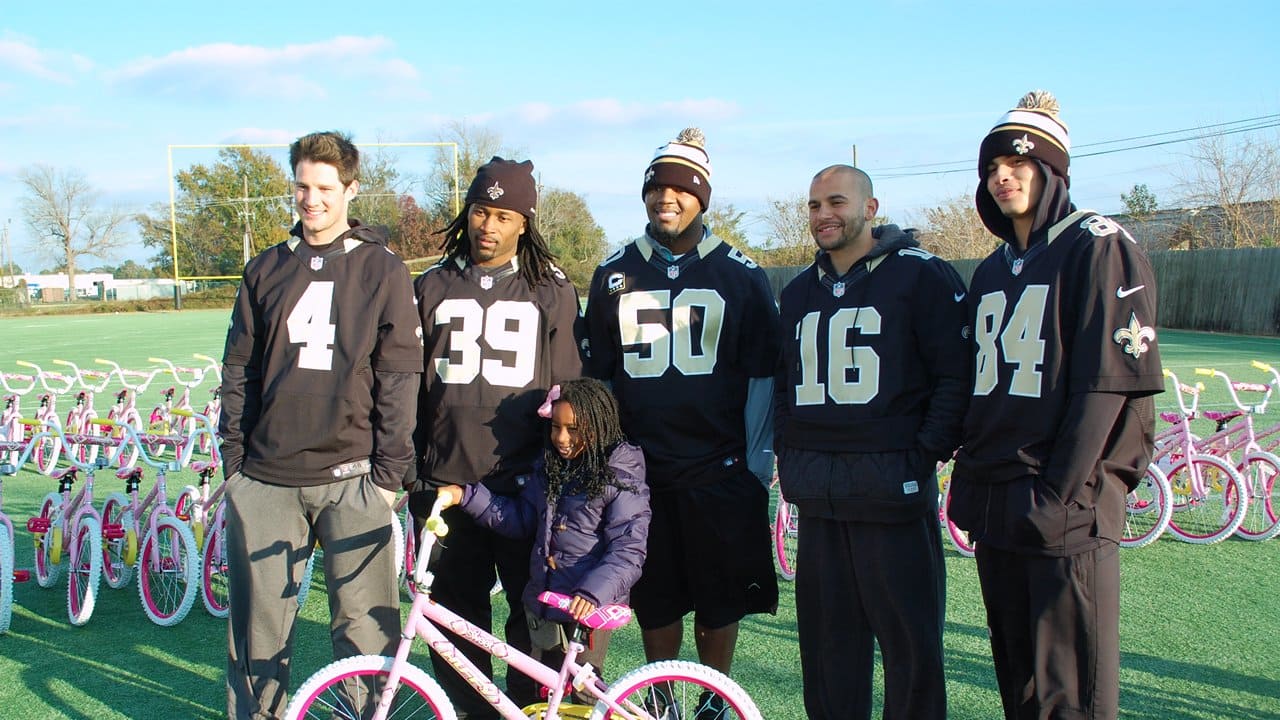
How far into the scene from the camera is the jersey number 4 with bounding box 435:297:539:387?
352 centimetres

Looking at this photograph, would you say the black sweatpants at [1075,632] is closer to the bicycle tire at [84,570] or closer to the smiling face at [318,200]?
the smiling face at [318,200]

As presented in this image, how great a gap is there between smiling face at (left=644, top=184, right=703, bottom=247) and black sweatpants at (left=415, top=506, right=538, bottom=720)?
1254mm

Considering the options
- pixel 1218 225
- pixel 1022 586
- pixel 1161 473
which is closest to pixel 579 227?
pixel 1218 225

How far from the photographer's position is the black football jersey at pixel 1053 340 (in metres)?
2.62

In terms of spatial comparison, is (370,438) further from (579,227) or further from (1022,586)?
(579,227)

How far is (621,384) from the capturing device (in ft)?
12.0

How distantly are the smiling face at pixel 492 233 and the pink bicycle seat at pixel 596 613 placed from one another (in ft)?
4.14

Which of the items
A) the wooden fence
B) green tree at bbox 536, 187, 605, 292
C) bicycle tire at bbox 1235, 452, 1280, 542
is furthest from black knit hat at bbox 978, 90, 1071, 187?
green tree at bbox 536, 187, 605, 292

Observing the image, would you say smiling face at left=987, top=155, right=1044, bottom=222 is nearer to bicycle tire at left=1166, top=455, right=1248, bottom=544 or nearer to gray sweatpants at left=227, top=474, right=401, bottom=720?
gray sweatpants at left=227, top=474, right=401, bottom=720

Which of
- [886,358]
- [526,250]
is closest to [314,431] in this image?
[526,250]

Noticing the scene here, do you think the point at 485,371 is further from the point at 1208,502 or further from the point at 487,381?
the point at 1208,502

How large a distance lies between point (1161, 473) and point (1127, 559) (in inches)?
26.5

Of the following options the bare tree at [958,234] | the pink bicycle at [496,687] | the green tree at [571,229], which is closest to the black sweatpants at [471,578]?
the pink bicycle at [496,687]

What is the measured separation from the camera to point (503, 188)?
3.54 metres
